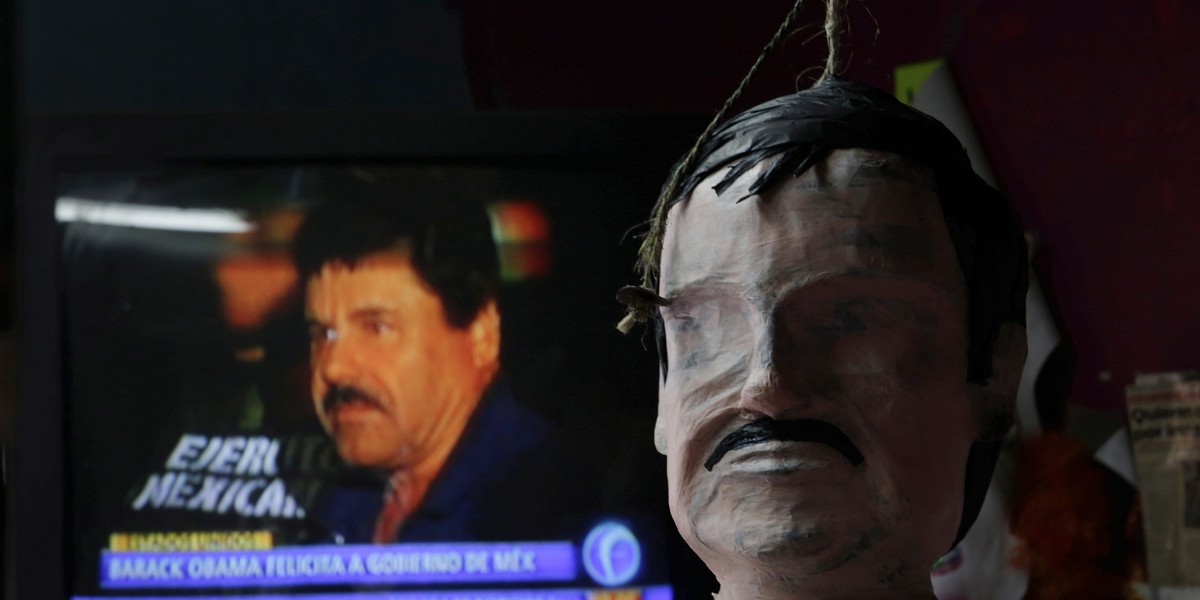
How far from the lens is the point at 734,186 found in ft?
3.61

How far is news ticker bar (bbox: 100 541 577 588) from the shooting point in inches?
62.2

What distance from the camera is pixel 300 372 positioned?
5.28 feet

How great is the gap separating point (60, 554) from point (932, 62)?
1.34 m

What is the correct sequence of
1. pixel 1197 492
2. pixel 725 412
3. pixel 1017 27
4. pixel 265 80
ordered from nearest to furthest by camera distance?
pixel 725 412, pixel 1197 492, pixel 1017 27, pixel 265 80

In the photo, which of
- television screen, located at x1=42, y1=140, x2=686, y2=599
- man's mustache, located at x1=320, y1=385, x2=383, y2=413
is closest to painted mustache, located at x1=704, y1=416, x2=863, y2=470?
television screen, located at x1=42, y1=140, x2=686, y2=599

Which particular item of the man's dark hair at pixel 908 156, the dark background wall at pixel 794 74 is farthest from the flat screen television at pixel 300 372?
the man's dark hair at pixel 908 156

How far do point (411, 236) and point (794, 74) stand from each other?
0.61 metres

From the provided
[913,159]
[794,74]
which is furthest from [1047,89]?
[913,159]

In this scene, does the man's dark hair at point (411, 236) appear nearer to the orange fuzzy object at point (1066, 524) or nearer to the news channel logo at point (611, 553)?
the news channel logo at point (611, 553)

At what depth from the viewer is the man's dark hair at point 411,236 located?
1.61 metres

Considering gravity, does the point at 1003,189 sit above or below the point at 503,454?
above

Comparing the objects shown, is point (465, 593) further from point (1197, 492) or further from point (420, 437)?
point (1197, 492)

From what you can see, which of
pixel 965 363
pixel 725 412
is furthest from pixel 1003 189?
pixel 725 412

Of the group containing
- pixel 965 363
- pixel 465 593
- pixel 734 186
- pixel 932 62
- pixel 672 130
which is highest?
pixel 932 62
